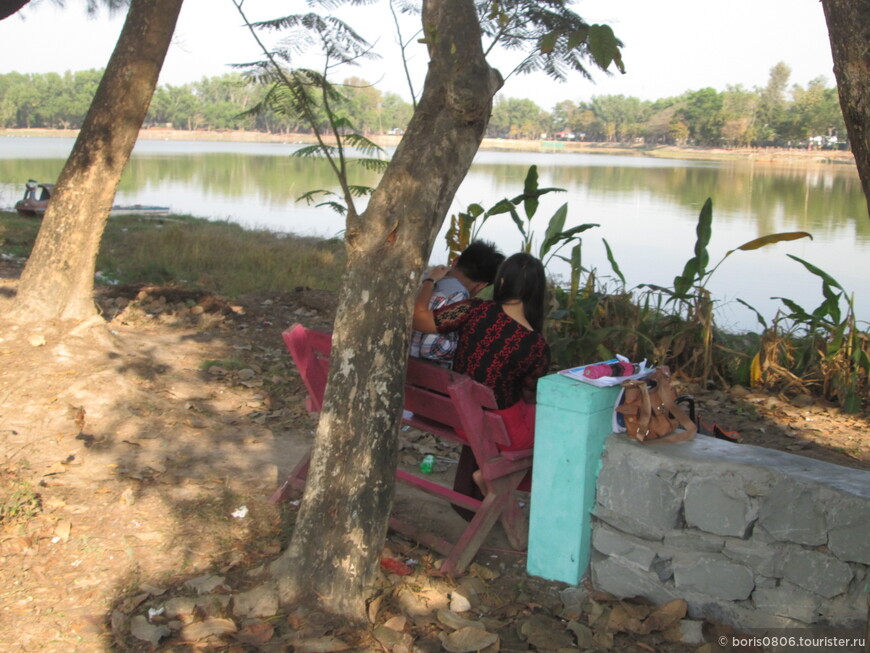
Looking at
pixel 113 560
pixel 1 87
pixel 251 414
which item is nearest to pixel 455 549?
pixel 113 560

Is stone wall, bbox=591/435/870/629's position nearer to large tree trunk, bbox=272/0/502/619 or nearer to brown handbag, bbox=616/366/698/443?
brown handbag, bbox=616/366/698/443

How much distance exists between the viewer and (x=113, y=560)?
133 inches

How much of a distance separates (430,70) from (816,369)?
4306 mm

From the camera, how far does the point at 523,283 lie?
11.8 ft

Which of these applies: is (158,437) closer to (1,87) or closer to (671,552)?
(671,552)

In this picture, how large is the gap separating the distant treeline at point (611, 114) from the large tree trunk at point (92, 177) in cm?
3805

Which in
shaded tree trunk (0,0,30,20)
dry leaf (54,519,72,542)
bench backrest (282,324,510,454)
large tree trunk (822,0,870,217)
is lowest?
dry leaf (54,519,72,542)

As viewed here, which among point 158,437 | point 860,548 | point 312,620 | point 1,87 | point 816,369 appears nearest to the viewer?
point 860,548

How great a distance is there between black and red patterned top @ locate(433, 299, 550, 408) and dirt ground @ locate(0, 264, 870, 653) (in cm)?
70

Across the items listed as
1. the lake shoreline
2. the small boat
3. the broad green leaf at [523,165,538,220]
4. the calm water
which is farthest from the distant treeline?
the broad green leaf at [523,165,538,220]

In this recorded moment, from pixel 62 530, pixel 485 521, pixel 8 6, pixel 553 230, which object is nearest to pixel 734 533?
pixel 485 521

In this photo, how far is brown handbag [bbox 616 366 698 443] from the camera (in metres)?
3.13

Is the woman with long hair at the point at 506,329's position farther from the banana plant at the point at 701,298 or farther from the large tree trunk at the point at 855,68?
the banana plant at the point at 701,298

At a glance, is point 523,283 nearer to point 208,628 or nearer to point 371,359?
point 371,359
